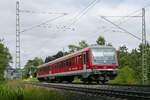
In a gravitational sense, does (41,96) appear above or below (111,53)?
below

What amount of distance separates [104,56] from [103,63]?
0.81 meters

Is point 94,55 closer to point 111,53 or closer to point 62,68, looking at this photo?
point 111,53

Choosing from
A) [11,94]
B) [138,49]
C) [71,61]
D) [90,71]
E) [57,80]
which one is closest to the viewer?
[11,94]

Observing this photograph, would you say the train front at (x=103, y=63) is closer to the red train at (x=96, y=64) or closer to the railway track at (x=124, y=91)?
the red train at (x=96, y=64)

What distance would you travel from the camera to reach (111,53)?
37.5 m

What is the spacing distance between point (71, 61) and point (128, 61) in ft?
105

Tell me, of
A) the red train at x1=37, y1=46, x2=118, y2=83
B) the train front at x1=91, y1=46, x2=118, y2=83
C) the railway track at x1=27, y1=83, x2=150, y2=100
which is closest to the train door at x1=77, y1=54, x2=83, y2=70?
the red train at x1=37, y1=46, x2=118, y2=83

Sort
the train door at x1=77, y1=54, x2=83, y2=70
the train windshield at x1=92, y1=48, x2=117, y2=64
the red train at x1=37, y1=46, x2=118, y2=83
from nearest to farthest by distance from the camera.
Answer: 1. the red train at x1=37, y1=46, x2=118, y2=83
2. the train windshield at x1=92, y1=48, x2=117, y2=64
3. the train door at x1=77, y1=54, x2=83, y2=70

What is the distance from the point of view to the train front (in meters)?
36.2

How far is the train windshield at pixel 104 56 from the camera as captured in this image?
36750 millimetres

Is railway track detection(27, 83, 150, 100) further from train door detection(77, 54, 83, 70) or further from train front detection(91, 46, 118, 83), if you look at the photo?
train door detection(77, 54, 83, 70)

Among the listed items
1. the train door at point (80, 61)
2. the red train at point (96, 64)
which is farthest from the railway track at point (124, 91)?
the train door at point (80, 61)

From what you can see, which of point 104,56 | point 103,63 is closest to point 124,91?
point 103,63

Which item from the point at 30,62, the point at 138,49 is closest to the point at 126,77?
the point at 138,49
